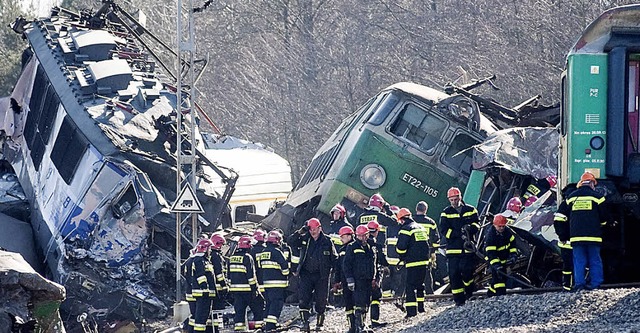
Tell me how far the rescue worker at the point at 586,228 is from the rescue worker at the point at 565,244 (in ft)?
0.96

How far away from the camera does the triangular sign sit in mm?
17406

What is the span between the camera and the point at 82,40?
70.8 feet

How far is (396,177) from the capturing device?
1945cm

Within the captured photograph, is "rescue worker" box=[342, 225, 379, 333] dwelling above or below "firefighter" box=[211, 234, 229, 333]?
above

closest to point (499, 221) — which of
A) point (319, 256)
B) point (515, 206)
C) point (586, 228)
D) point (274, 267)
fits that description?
point (515, 206)

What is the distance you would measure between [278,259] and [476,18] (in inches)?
897

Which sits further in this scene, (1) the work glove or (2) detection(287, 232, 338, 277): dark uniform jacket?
(2) detection(287, 232, 338, 277): dark uniform jacket

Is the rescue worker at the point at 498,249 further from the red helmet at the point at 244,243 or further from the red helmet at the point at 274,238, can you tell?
the red helmet at the point at 244,243

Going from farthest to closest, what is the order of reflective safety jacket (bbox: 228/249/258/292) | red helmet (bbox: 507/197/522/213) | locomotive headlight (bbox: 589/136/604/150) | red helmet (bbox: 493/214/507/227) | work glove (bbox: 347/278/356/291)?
reflective safety jacket (bbox: 228/249/258/292)
red helmet (bbox: 507/197/522/213)
work glove (bbox: 347/278/356/291)
red helmet (bbox: 493/214/507/227)
locomotive headlight (bbox: 589/136/604/150)

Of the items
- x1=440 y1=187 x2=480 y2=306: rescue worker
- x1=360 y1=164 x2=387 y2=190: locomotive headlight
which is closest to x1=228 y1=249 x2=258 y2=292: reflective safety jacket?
x1=440 y1=187 x2=480 y2=306: rescue worker

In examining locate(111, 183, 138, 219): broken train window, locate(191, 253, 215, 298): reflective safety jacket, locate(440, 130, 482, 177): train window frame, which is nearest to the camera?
locate(191, 253, 215, 298): reflective safety jacket

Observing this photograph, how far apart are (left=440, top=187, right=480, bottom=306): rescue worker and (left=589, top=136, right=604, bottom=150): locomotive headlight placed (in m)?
2.06

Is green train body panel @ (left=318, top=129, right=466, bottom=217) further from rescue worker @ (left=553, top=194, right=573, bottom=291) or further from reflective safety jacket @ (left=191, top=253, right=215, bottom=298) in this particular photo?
rescue worker @ (left=553, top=194, right=573, bottom=291)

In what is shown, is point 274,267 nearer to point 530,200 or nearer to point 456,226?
point 456,226
